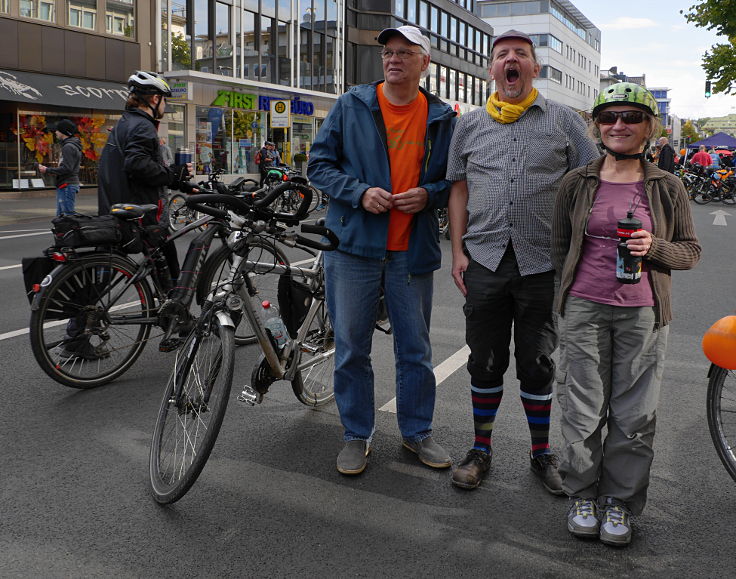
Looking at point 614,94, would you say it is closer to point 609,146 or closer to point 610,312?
point 609,146

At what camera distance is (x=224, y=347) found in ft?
11.3

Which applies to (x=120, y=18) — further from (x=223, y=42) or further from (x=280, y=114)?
(x=280, y=114)

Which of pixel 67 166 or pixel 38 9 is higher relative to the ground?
pixel 38 9

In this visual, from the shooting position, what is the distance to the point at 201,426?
3.46 meters

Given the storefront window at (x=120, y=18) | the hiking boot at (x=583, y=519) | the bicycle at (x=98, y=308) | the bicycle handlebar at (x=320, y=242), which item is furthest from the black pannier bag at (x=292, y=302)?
the storefront window at (x=120, y=18)

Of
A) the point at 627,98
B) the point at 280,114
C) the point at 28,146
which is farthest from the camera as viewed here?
the point at 280,114

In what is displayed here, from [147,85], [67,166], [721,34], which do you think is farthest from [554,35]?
[147,85]

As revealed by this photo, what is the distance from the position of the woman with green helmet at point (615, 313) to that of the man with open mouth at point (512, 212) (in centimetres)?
28

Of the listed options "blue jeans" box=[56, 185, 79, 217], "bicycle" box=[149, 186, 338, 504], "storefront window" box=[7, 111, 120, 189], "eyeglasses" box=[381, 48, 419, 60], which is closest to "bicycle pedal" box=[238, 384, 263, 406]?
"bicycle" box=[149, 186, 338, 504]

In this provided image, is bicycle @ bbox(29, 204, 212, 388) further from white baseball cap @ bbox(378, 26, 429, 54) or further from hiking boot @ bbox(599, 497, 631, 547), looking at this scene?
hiking boot @ bbox(599, 497, 631, 547)

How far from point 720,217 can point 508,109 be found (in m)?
21.1

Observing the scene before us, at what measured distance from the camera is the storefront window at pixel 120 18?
27266 millimetres

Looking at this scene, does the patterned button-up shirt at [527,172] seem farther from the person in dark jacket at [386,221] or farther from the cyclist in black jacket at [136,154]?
the cyclist in black jacket at [136,154]

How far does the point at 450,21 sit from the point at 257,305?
187 feet
